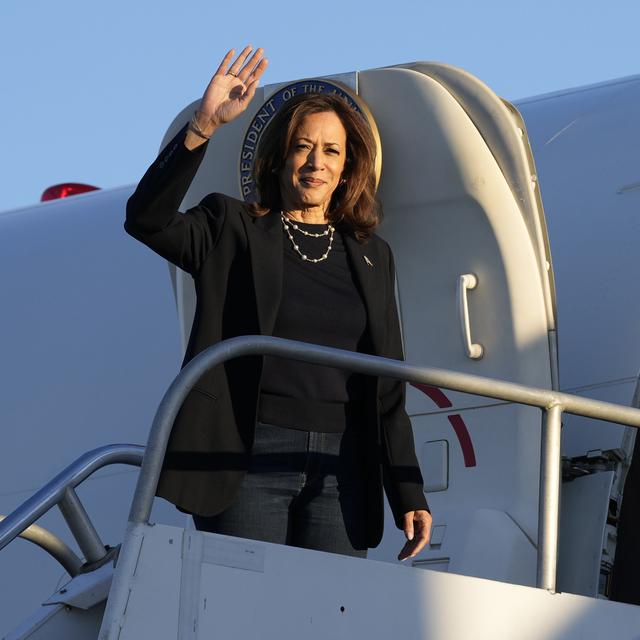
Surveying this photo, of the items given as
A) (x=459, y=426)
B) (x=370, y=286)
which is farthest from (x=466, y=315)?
(x=370, y=286)

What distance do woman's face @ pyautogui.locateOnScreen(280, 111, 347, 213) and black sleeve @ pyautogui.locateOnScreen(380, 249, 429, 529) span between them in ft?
1.26

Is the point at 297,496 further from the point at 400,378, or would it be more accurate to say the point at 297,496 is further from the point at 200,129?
the point at 200,129

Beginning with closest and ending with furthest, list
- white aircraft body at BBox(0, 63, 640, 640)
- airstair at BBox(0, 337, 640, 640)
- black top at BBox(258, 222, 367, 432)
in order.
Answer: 1. airstair at BBox(0, 337, 640, 640)
2. white aircraft body at BBox(0, 63, 640, 640)
3. black top at BBox(258, 222, 367, 432)

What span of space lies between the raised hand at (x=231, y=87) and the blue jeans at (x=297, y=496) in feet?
2.72

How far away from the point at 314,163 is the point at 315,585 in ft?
3.96

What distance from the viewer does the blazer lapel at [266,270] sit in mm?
3768

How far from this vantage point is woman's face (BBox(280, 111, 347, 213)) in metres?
3.98

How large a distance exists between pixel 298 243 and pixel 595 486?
177 centimetres

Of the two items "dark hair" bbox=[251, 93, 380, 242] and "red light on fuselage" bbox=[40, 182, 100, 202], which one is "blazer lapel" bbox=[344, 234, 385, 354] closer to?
"dark hair" bbox=[251, 93, 380, 242]

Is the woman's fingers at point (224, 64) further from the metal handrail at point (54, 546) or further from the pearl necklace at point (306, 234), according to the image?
the metal handrail at point (54, 546)

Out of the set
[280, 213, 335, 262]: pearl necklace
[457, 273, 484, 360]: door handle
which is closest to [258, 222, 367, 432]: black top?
[280, 213, 335, 262]: pearl necklace

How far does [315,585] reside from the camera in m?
3.55

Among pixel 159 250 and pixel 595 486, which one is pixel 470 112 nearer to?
pixel 595 486

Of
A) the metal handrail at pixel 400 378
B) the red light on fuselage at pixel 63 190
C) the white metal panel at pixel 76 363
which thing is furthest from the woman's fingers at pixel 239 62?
the red light on fuselage at pixel 63 190
